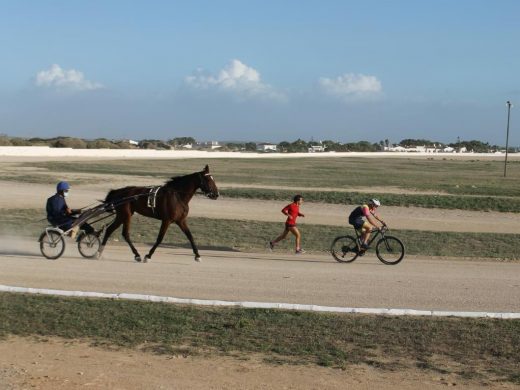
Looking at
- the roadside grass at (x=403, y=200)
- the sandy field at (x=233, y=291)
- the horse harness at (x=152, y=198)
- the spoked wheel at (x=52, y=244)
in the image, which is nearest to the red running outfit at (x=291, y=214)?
the sandy field at (x=233, y=291)

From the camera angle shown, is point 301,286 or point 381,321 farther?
point 301,286

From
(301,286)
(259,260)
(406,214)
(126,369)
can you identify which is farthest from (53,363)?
(406,214)

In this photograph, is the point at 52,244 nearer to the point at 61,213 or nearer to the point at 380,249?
the point at 61,213

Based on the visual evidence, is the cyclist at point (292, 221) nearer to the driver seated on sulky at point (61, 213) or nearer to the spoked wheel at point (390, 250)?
the spoked wheel at point (390, 250)

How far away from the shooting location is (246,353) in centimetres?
837

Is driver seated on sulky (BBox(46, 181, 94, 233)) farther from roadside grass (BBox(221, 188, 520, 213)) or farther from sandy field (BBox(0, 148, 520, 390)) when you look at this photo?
roadside grass (BBox(221, 188, 520, 213))

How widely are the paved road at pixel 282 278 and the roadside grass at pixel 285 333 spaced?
4.32 feet

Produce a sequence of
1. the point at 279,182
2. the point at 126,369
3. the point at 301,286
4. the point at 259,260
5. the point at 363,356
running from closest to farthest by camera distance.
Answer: the point at 126,369, the point at 363,356, the point at 301,286, the point at 259,260, the point at 279,182

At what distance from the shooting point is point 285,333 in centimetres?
905

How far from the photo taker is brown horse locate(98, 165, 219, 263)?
14891mm

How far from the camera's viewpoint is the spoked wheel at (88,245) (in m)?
15.4

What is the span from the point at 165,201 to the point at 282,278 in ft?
10.2

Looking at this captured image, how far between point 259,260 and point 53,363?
8.60 metres

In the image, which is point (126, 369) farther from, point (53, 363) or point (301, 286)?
point (301, 286)
